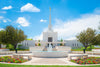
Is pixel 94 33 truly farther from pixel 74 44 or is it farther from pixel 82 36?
pixel 74 44

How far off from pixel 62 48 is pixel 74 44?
21.9 m

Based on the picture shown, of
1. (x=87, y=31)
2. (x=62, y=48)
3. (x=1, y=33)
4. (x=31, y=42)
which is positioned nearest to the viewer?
(x=62, y=48)

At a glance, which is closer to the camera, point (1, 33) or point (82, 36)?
point (1, 33)

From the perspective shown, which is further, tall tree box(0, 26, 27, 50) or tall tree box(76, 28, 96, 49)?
tall tree box(76, 28, 96, 49)

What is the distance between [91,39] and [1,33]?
26.9 m

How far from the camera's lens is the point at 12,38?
34156 mm

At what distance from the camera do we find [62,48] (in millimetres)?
28125

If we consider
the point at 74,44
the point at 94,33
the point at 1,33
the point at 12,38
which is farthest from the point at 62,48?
the point at 74,44

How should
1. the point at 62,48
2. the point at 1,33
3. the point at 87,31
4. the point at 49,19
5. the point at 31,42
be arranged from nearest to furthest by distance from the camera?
the point at 62,48 → the point at 1,33 → the point at 87,31 → the point at 49,19 → the point at 31,42

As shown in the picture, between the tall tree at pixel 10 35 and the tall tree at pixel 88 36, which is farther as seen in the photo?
the tall tree at pixel 88 36

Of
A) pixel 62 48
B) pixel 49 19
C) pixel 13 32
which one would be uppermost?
pixel 49 19

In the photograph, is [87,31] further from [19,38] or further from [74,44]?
[19,38]

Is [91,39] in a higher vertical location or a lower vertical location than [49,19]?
lower

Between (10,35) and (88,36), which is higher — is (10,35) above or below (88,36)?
above
